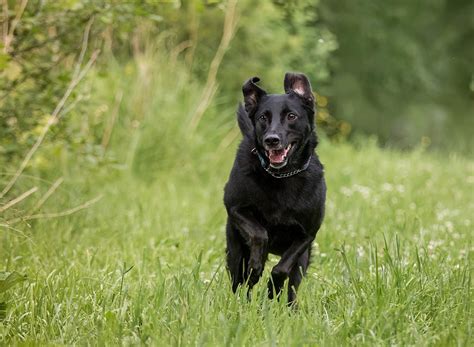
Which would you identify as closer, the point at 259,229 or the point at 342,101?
the point at 259,229

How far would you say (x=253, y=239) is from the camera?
411cm

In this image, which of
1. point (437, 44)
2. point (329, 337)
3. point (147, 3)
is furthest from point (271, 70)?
point (329, 337)

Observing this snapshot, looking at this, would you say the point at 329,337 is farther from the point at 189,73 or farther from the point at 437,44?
the point at 437,44

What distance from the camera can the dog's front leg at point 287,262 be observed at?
406 centimetres

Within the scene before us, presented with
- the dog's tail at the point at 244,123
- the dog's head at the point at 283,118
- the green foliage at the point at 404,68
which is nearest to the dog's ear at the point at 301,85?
the dog's head at the point at 283,118

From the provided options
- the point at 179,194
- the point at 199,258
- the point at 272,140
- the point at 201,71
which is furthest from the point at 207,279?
the point at 201,71

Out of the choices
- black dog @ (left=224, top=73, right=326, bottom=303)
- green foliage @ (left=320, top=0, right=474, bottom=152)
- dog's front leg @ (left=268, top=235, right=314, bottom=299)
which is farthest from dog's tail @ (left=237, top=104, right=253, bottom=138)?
green foliage @ (left=320, top=0, right=474, bottom=152)

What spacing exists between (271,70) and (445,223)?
512cm

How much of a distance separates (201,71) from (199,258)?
25.5 ft

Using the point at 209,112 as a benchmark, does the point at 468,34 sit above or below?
above

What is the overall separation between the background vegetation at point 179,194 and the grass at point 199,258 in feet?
0.05

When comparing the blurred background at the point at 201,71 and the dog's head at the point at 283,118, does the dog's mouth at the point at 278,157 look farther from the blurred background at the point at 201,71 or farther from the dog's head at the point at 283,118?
the blurred background at the point at 201,71

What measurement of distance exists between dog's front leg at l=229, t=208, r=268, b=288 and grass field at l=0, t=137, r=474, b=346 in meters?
0.19

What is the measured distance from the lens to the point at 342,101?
51.2ft
